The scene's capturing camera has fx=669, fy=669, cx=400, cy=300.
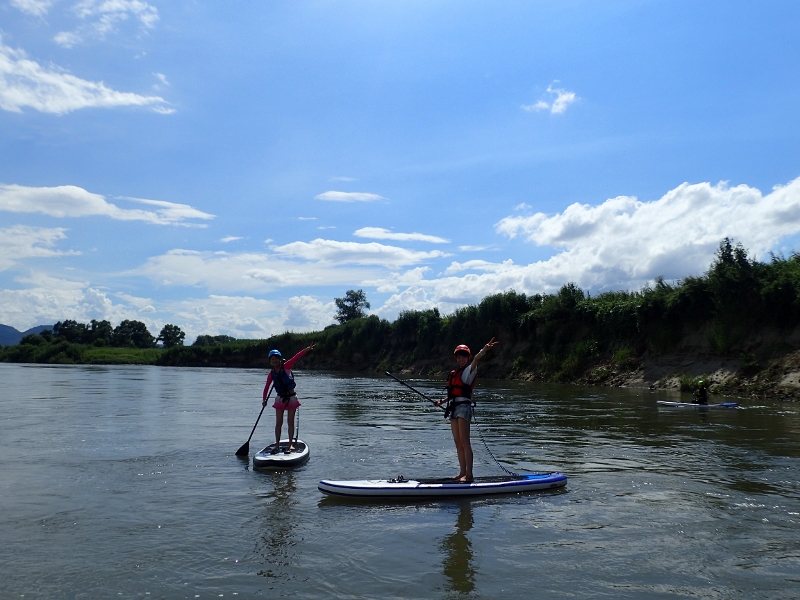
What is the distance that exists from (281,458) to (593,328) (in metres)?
34.2

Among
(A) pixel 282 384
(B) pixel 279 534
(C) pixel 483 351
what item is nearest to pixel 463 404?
(C) pixel 483 351

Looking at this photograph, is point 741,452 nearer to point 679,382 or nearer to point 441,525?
point 441,525

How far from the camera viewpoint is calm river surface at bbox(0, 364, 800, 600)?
20.1ft

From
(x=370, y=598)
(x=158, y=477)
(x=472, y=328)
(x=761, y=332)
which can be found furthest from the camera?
(x=472, y=328)

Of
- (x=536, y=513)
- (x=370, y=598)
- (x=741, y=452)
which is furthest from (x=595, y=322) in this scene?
(x=370, y=598)

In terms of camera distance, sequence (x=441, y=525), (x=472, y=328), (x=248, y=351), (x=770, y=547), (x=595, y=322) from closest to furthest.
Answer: (x=770, y=547)
(x=441, y=525)
(x=595, y=322)
(x=472, y=328)
(x=248, y=351)

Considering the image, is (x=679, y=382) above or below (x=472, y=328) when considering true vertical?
below

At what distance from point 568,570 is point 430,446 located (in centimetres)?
804

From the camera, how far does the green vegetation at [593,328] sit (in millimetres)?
31453

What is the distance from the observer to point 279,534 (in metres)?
7.60

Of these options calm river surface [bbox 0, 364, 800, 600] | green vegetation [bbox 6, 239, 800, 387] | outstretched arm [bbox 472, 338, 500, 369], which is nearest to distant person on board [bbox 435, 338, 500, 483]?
outstretched arm [bbox 472, 338, 500, 369]

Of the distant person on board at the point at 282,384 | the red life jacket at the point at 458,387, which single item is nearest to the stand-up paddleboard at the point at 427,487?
the red life jacket at the point at 458,387

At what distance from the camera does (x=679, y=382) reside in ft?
106

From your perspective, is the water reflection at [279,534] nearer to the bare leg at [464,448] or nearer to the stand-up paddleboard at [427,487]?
the stand-up paddleboard at [427,487]
